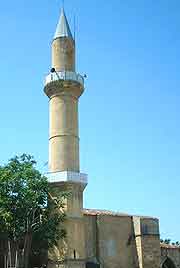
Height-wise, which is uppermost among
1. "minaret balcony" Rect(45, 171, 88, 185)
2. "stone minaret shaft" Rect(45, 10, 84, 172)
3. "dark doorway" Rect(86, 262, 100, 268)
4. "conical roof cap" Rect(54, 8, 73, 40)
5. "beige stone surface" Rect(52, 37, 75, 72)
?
"conical roof cap" Rect(54, 8, 73, 40)

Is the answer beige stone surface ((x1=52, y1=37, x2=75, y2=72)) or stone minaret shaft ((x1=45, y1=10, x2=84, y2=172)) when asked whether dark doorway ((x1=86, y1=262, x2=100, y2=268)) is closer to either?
stone minaret shaft ((x1=45, y1=10, x2=84, y2=172))

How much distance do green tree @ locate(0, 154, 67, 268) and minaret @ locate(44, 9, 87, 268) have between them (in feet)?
3.53

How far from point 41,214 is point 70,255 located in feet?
11.6

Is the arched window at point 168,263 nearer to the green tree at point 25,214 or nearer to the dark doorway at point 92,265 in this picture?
the dark doorway at point 92,265

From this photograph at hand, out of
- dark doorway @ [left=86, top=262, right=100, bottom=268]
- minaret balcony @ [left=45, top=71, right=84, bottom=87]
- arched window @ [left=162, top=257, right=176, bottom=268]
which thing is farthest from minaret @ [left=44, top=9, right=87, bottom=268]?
arched window @ [left=162, top=257, right=176, bottom=268]

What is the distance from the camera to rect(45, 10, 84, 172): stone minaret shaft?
36000mm

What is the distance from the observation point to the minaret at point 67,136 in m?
Result: 34.0

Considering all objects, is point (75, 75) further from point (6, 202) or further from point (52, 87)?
point (6, 202)

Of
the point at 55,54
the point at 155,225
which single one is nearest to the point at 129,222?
the point at 155,225

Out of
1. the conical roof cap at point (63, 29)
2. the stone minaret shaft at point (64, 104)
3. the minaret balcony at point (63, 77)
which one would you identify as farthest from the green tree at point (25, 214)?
the conical roof cap at point (63, 29)

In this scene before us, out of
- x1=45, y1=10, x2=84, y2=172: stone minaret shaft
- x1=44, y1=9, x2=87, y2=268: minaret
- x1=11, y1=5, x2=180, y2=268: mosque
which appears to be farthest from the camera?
x1=45, y1=10, x2=84, y2=172: stone minaret shaft

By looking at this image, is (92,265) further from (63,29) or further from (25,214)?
(63,29)

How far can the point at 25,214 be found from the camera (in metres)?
32.3

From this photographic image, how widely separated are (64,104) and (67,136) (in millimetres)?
2628
